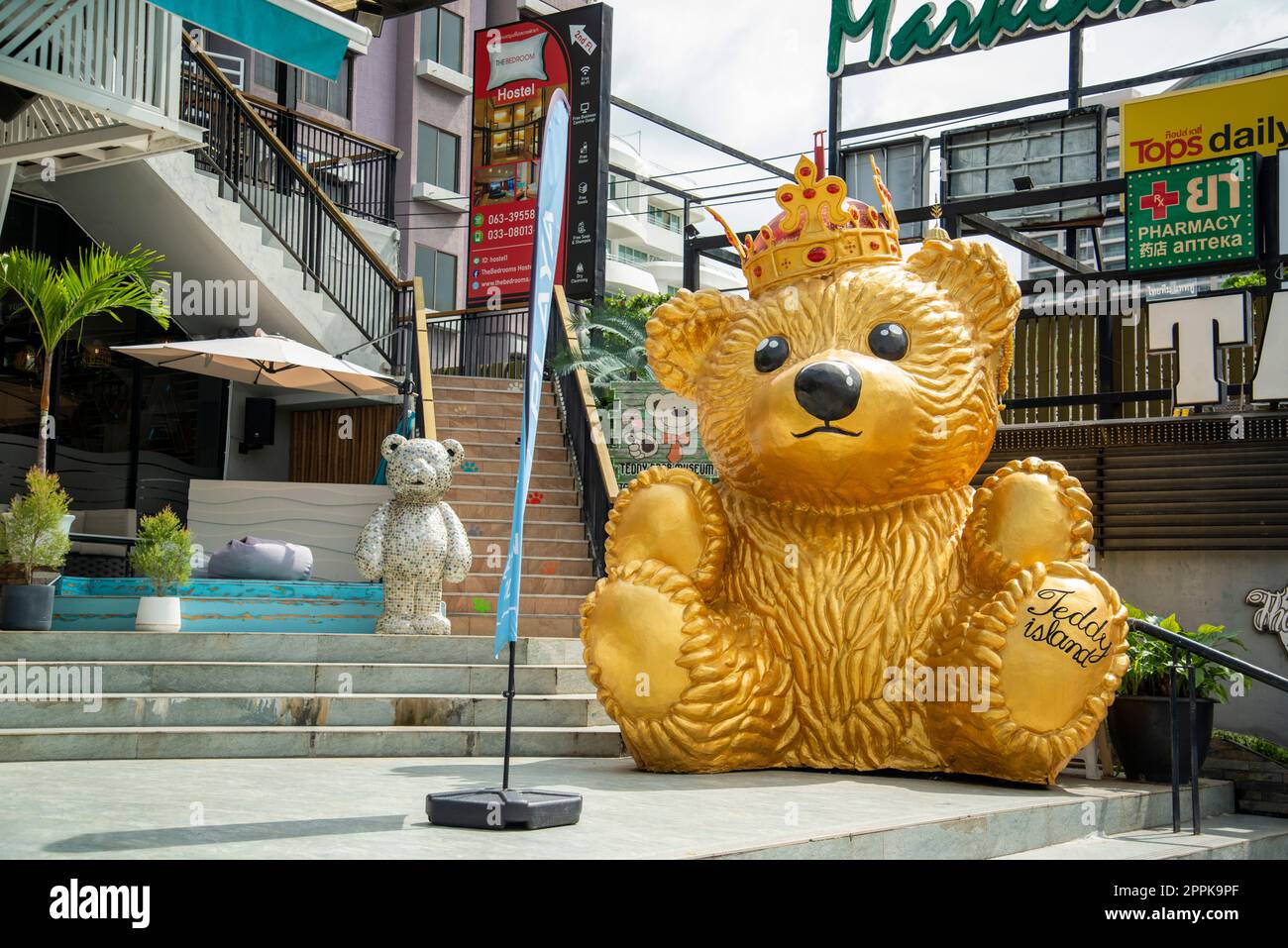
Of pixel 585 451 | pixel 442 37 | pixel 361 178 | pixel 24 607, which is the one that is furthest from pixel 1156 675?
pixel 442 37

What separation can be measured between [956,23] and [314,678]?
9.71 meters

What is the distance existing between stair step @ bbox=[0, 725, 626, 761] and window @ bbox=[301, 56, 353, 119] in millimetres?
18688

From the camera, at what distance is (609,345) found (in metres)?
16.5

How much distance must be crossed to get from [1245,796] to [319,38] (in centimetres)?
793

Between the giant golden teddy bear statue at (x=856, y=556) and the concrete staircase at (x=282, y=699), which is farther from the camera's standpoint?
the concrete staircase at (x=282, y=699)

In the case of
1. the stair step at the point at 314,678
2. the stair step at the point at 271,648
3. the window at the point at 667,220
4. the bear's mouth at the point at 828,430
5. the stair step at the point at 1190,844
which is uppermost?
the window at the point at 667,220

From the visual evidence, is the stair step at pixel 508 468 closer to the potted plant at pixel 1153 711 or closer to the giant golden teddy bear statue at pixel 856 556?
the giant golden teddy bear statue at pixel 856 556

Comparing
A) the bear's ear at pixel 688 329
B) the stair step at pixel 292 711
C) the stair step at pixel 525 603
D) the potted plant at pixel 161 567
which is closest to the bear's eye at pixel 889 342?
the bear's ear at pixel 688 329

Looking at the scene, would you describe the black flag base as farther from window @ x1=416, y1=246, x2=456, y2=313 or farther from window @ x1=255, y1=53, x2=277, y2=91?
window @ x1=416, y1=246, x2=456, y2=313

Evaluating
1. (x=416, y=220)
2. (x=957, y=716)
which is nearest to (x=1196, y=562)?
(x=957, y=716)

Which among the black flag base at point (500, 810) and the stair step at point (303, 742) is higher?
the black flag base at point (500, 810)

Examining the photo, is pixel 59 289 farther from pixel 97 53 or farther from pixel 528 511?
pixel 528 511

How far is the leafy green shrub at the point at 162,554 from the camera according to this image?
863cm

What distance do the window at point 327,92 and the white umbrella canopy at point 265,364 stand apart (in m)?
12.9
